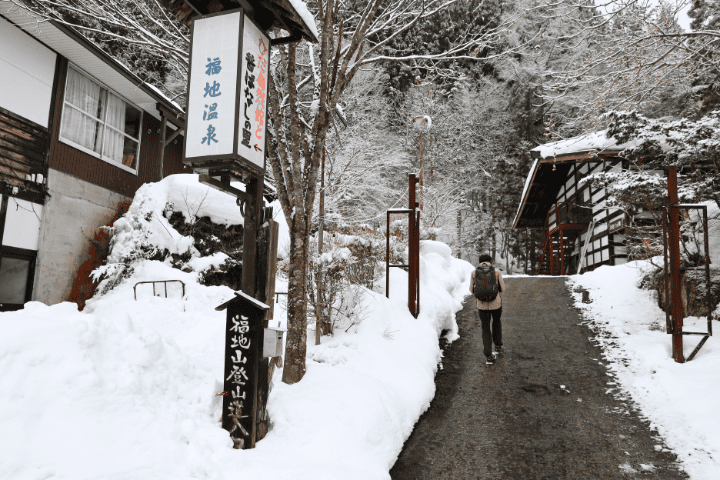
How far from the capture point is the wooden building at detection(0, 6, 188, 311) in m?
9.06

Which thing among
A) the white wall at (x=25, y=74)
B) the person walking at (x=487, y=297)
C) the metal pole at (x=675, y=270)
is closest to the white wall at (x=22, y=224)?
the white wall at (x=25, y=74)

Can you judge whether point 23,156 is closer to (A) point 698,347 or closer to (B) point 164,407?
(B) point 164,407

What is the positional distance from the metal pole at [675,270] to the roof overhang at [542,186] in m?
8.08

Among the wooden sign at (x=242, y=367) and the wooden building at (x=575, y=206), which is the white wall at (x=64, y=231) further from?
the wooden building at (x=575, y=206)

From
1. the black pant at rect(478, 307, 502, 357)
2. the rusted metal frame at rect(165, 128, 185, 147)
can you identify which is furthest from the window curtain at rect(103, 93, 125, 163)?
the black pant at rect(478, 307, 502, 357)

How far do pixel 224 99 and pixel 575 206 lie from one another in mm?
18153

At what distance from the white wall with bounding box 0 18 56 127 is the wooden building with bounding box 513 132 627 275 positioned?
42.8 feet

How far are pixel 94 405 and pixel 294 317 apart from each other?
2280mm

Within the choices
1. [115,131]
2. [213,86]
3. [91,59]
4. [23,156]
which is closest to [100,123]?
[115,131]

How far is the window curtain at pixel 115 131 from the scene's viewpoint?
1197 cm

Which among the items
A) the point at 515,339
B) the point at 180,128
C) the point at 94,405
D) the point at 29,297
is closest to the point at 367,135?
the point at 180,128

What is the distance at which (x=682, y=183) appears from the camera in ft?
27.7

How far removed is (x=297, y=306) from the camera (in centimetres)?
501

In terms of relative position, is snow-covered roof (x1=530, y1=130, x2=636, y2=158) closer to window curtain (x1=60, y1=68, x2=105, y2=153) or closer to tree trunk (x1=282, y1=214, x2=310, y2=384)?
tree trunk (x1=282, y1=214, x2=310, y2=384)
